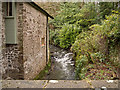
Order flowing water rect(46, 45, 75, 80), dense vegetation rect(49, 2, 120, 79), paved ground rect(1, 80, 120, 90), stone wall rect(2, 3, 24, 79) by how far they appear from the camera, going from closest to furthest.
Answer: paved ground rect(1, 80, 120, 90)
stone wall rect(2, 3, 24, 79)
dense vegetation rect(49, 2, 120, 79)
flowing water rect(46, 45, 75, 80)

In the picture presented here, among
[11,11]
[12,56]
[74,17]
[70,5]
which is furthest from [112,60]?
[70,5]

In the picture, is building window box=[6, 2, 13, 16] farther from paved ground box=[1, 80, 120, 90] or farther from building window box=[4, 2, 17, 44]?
paved ground box=[1, 80, 120, 90]

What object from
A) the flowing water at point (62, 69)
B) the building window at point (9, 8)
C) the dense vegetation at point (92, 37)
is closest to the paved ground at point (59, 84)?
the dense vegetation at point (92, 37)

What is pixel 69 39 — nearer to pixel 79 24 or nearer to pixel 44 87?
pixel 79 24

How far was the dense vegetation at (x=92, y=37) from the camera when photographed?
4.96m

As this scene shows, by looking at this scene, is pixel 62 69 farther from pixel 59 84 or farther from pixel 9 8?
pixel 59 84

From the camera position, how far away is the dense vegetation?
4.96 m

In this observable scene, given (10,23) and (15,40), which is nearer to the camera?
(10,23)

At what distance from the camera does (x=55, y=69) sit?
8.68m

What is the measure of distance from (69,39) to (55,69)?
18.0 ft

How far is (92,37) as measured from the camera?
7.00m

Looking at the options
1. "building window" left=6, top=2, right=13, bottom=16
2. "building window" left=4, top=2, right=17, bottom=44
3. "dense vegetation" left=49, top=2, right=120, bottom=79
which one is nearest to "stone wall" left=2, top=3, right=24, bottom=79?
"building window" left=4, top=2, right=17, bottom=44

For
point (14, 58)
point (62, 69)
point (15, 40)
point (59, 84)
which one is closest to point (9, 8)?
point (15, 40)

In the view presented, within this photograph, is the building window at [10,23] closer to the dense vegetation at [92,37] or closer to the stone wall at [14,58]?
the stone wall at [14,58]
